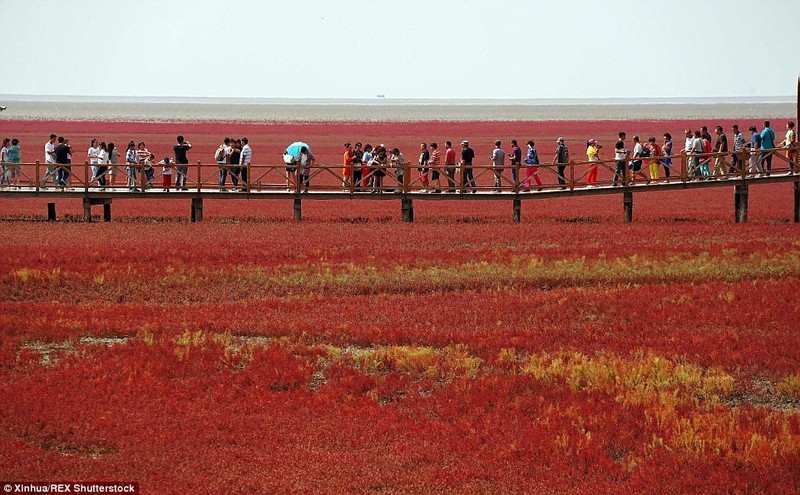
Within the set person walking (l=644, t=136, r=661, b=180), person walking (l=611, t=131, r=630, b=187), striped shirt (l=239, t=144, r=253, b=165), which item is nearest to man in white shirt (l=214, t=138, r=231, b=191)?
striped shirt (l=239, t=144, r=253, b=165)

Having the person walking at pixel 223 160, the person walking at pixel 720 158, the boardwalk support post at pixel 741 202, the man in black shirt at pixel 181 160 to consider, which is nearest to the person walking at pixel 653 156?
the person walking at pixel 720 158

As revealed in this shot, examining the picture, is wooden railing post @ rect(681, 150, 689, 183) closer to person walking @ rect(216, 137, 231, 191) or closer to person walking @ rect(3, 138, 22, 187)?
person walking @ rect(216, 137, 231, 191)

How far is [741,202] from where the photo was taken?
123 feet

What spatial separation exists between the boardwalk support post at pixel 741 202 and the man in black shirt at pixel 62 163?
2021 centimetres

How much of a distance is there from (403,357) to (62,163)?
2289cm

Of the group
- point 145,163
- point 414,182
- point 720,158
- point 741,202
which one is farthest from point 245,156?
point 741,202

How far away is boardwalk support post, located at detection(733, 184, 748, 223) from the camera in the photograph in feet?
123

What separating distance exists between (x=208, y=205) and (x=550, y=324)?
2469 centimetres

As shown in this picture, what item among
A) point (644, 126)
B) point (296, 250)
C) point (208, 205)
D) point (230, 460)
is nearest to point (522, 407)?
point (230, 460)

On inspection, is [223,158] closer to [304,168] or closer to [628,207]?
[304,168]

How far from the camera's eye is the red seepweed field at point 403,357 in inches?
559

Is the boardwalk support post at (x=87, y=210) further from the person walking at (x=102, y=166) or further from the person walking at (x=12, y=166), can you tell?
the person walking at (x=12, y=166)

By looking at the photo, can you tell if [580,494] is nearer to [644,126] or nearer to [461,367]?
[461,367]

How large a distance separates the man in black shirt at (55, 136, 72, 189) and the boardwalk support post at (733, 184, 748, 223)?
2021cm
